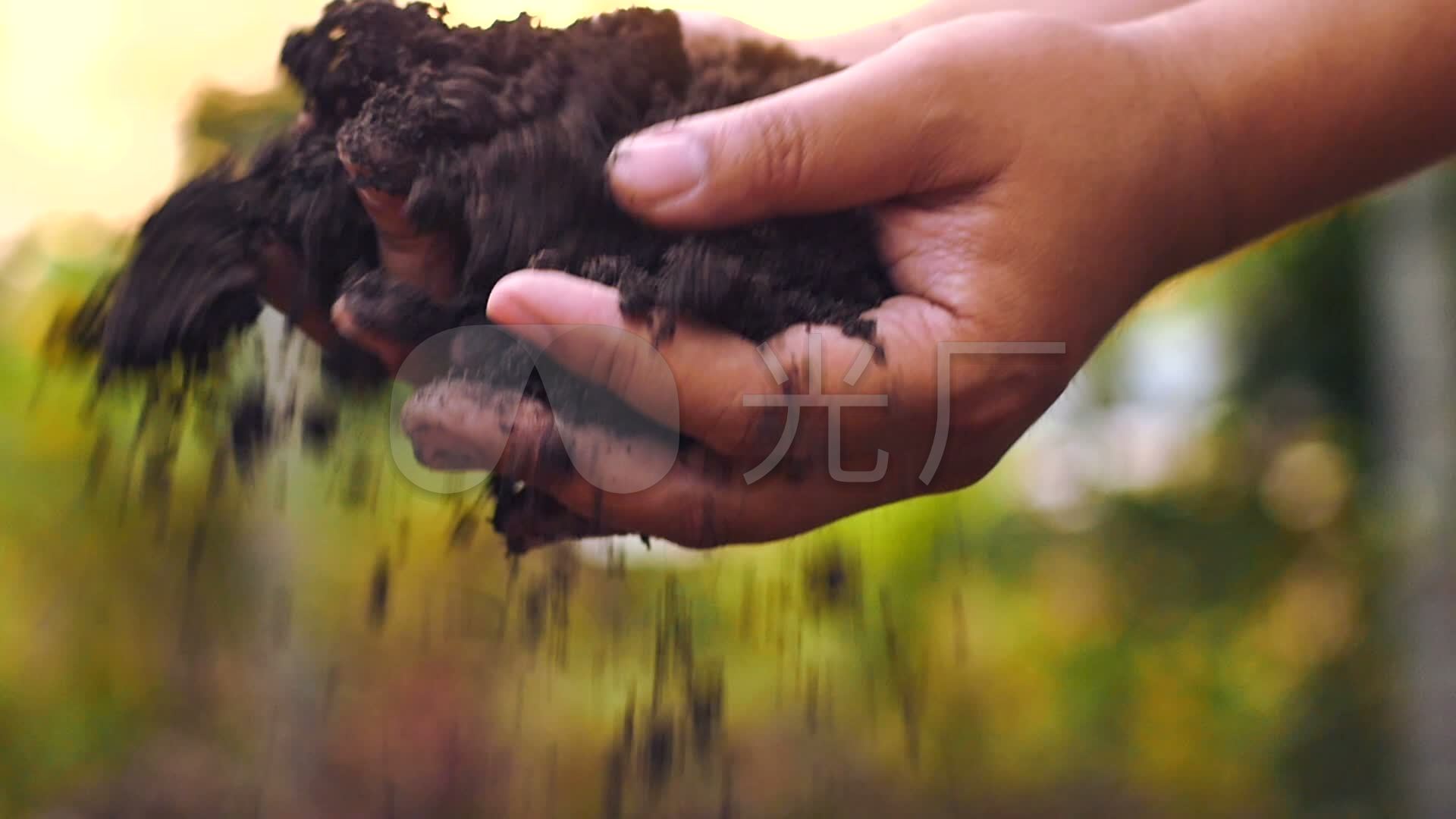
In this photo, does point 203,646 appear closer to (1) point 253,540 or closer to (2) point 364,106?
(1) point 253,540

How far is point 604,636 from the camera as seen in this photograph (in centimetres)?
56

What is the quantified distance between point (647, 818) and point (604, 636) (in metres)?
0.22

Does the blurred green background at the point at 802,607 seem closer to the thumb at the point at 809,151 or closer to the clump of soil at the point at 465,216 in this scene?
the clump of soil at the point at 465,216

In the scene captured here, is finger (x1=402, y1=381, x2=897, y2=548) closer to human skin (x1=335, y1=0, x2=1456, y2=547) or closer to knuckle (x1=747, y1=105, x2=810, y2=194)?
human skin (x1=335, y1=0, x2=1456, y2=547)

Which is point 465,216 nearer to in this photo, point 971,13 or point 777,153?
point 777,153

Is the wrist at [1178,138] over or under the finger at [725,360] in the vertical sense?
over

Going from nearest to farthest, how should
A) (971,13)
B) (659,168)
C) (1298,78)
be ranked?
(659,168), (1298,78), (971,13)

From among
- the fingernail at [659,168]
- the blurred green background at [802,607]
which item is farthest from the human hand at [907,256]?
the blurred green background at [802,607]

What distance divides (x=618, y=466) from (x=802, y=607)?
0.72 ft

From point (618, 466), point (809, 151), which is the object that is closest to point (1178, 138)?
point (809, 151)

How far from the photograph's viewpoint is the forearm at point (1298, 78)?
0.46 metres

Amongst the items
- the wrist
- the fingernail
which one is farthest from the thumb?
the wrist

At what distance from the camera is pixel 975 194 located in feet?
1.34

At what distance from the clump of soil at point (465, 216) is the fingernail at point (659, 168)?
0.6 inches
